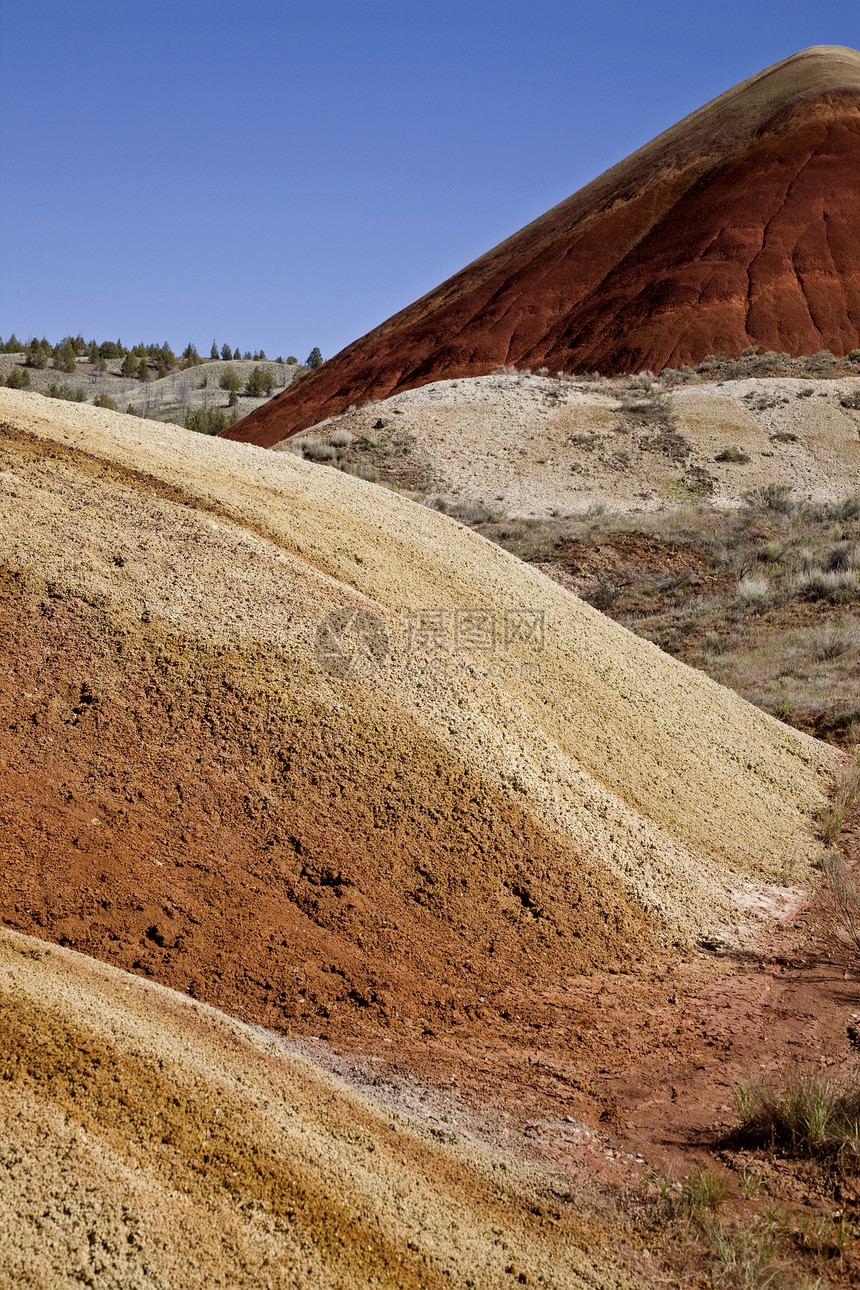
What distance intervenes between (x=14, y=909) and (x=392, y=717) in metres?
2.39

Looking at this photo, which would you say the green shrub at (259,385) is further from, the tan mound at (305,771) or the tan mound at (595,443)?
the tan mound at (305,771)

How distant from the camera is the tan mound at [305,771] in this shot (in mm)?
3977

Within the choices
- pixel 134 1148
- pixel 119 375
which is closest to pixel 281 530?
pixel 134 1148

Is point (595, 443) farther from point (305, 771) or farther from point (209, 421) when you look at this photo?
point (209, 421)

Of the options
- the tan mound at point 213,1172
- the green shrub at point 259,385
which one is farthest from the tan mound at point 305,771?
the green shrub at point 259,385

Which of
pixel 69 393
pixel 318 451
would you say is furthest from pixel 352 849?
pixel 69 393

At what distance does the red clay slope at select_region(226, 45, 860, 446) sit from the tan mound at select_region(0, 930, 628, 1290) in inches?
1306

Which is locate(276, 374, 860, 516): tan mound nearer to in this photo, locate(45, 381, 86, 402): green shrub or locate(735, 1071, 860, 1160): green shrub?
locate(735, 1071, 860, 1160): green shrub

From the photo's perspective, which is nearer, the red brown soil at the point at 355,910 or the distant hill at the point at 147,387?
the red brown soil at the point at 355,910

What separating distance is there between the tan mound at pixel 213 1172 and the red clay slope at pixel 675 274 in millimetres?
33171

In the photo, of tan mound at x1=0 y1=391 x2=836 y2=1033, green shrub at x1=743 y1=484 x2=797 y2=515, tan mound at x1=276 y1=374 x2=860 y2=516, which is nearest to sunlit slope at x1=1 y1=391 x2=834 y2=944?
tan mound at x1=0 y1=391 x2=836 y2=1033

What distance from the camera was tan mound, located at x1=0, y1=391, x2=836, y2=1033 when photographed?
3.98 m

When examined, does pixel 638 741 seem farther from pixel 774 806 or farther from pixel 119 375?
pixel 119 375

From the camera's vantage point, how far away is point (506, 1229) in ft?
9.02
